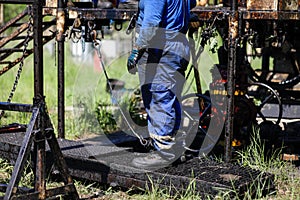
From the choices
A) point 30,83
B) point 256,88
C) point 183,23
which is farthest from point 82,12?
point 30,83

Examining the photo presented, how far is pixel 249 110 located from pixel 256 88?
13.3 feet

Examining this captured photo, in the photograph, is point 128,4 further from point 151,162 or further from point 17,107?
point 17,107

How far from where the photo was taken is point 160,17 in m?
6.06

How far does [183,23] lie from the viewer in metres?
6.41

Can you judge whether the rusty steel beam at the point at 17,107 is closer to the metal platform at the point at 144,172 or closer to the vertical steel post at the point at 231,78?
the metal platform at the point at 144,172

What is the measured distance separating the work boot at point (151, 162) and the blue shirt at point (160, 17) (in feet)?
3.55

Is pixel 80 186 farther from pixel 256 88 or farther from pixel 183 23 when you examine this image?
pixel 256 88

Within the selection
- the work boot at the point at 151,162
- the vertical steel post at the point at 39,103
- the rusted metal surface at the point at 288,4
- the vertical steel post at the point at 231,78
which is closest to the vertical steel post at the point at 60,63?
the work boot at the point at 151,162

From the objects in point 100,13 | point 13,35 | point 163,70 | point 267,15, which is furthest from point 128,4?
point 13,35

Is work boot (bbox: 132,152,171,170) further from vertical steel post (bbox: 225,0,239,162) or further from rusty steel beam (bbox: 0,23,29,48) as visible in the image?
rusty steel beam (bbox: 0,23,29,48)

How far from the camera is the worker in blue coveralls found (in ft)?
20.5

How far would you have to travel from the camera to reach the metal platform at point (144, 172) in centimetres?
590

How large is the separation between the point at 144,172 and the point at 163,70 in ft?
3.28

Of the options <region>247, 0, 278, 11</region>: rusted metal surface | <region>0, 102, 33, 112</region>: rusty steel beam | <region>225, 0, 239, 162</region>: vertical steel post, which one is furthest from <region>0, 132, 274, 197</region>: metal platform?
<region>247, 0, 278, 11</region>: rusted metal surface
